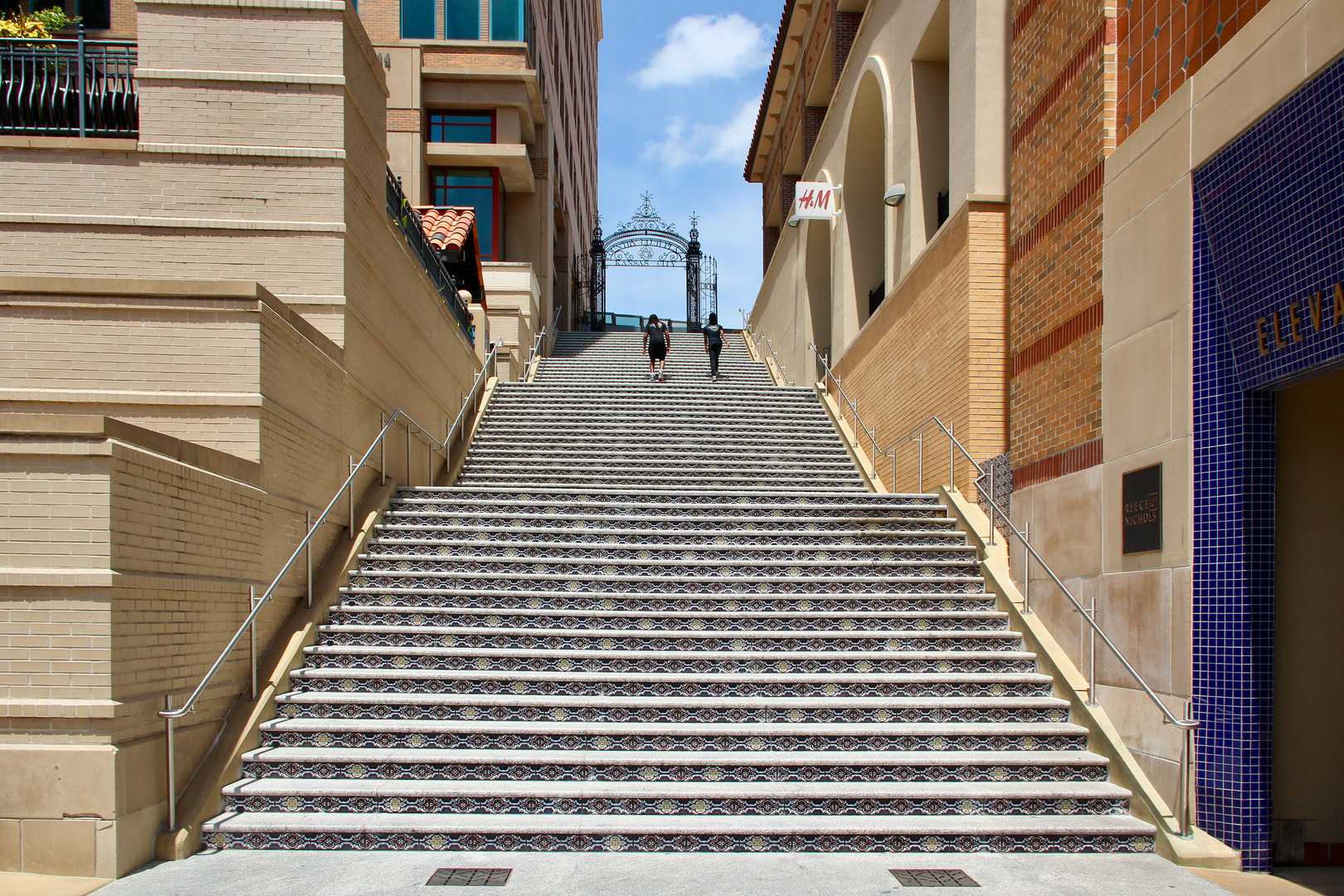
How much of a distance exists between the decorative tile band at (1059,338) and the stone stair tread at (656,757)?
10.1 ft

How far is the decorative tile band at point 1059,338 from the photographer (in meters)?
6.95

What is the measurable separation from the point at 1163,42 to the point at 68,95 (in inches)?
373

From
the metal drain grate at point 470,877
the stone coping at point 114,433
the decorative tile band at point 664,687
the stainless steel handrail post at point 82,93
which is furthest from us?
the stainless steel handrail post at point 82,93

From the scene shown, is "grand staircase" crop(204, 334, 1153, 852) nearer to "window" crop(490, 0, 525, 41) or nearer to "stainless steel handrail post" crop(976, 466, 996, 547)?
"stainless steel handrail post" crop(976, 466, 996, 547)

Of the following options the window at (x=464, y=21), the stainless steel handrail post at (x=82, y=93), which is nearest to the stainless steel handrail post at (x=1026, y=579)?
the stainless steel handrail post at (x=82, y=93)

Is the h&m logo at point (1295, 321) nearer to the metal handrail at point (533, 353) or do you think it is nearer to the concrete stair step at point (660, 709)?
the concrete stair step at point (660, 709)

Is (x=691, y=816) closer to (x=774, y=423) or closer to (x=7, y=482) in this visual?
(x=7, y=482)

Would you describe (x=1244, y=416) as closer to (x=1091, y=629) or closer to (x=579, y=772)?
(x=1091, y=629)

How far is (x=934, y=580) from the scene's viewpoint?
334 inches

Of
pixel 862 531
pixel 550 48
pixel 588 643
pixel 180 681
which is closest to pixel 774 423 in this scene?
pixel 862 531

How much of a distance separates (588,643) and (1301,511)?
4959 millimetres

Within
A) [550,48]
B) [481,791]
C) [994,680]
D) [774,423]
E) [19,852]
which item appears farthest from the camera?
[550,48]

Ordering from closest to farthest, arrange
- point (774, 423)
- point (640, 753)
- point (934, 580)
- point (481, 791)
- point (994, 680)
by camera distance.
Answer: point (481, 791), point (640, 753), point (994, 680), point (934, 580), point (774, 423)

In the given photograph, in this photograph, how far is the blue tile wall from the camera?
16.2 feet
